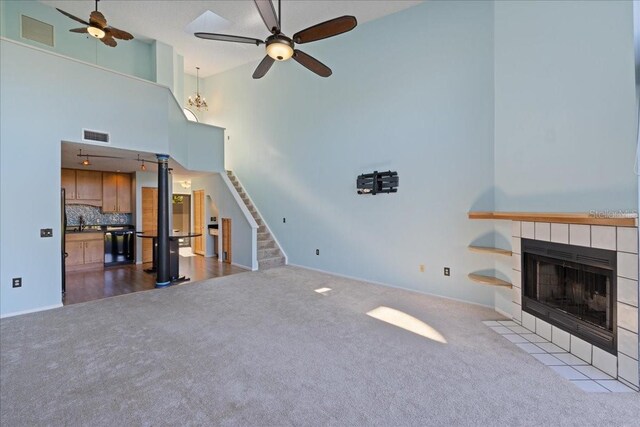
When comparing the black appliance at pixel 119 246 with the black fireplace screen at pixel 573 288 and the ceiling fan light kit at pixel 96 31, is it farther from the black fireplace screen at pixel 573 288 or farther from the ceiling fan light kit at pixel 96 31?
the black fireplace screen at pixel 573 288

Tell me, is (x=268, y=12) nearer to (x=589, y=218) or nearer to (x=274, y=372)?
(x=274, y=372)

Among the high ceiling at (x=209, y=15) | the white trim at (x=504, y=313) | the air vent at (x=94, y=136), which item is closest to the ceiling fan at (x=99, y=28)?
the air vent at (x=94, y=136)

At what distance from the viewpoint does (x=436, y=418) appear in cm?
193

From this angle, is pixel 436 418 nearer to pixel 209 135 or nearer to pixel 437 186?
pixel 437 186

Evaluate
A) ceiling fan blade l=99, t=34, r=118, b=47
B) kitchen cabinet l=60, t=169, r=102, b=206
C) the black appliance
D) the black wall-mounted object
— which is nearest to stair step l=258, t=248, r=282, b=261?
the black wall-mounted object

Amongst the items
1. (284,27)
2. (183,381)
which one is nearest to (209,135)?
(284,27)

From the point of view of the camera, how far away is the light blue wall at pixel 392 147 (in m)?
Result: 4.21

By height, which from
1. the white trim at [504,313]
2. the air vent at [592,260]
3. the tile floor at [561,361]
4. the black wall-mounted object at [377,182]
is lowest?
the tile floor at [561,361]

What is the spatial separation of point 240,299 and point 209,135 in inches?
165

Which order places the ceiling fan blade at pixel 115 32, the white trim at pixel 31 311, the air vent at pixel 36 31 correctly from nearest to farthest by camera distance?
1. the white trim at pixel 31 311
2. the ceiling fan blade at pixel 115 32
3. the air vent at pixel 36 31

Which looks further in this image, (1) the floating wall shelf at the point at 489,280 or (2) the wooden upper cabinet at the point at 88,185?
(2) the wooden upper cabinet at the point at 88,185

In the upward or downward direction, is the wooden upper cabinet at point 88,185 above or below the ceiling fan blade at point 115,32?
below

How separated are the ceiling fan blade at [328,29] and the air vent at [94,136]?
3.47 metres

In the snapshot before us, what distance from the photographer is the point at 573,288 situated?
2.89 m
